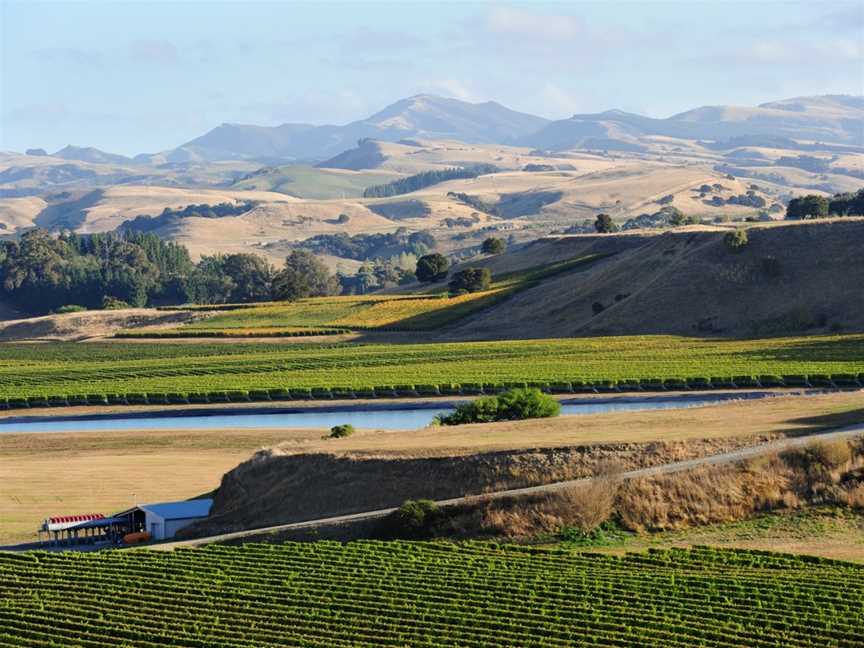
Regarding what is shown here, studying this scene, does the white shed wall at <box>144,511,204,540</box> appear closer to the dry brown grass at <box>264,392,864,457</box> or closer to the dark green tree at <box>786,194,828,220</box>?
the dry brown grass at <box>264,392,864,457</box>

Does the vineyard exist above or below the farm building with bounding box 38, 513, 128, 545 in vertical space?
above

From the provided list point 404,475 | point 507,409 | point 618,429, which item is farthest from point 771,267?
point 404,475

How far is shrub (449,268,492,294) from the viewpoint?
146m

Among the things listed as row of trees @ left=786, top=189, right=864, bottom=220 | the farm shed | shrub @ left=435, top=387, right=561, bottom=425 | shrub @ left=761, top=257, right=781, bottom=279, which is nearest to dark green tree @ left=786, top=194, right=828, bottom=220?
row of trees @ left=786, top=189, right=864, bottom=220

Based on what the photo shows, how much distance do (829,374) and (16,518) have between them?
46.2m

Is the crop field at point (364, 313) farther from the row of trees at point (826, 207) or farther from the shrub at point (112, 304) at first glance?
the row of trees at point (826, 207)

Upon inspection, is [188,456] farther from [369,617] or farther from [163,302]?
[163,302]

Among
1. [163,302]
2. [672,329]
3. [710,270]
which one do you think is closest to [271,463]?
[672,329]

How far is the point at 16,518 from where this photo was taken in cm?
5869

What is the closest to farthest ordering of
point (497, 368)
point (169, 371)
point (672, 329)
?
point (497, 368) < point (169, 371) < point (672, 329)

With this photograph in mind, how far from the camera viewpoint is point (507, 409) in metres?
68.1

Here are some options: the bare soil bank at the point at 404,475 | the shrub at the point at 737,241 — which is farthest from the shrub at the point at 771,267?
the bare soil bank at the point at 404,475

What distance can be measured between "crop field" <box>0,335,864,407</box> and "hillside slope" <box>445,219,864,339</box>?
5609mm

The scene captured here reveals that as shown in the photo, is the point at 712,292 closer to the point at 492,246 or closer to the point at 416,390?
the point at 416,390
